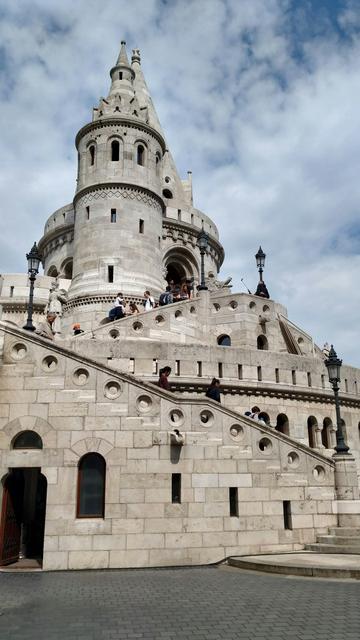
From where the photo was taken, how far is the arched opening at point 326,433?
20.3 m

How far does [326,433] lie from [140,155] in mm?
19824

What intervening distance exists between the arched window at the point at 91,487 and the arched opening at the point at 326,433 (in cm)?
1117

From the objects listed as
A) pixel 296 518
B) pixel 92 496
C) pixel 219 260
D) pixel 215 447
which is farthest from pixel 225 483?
pixel 219 260

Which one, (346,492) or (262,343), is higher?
(262,343)

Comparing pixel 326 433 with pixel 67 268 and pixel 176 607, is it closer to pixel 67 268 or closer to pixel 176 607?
pixel 176 607

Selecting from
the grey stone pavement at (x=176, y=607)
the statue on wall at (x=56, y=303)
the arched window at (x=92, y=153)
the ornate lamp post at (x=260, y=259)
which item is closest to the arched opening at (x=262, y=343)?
the ornate lamp post at (x=260, y=259)

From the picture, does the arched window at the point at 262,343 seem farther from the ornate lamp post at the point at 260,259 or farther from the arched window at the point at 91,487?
the arched window at the point at 91,487

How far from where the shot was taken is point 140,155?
31.6 meters

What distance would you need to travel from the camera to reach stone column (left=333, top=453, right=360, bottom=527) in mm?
13195

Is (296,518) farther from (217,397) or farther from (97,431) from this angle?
(97,431)

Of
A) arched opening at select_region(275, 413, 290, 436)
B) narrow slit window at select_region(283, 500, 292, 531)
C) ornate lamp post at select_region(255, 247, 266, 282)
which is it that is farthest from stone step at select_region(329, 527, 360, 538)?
ornate lamp post at select_region(255, 247, 266, 282)

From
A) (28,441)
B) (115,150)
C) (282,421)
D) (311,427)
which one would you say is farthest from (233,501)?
(115,150)

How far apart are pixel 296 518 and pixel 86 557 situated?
5.06m

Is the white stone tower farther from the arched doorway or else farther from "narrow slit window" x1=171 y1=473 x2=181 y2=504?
"narrow slit window" x1=171 y1=473 x2=181 y2=504
